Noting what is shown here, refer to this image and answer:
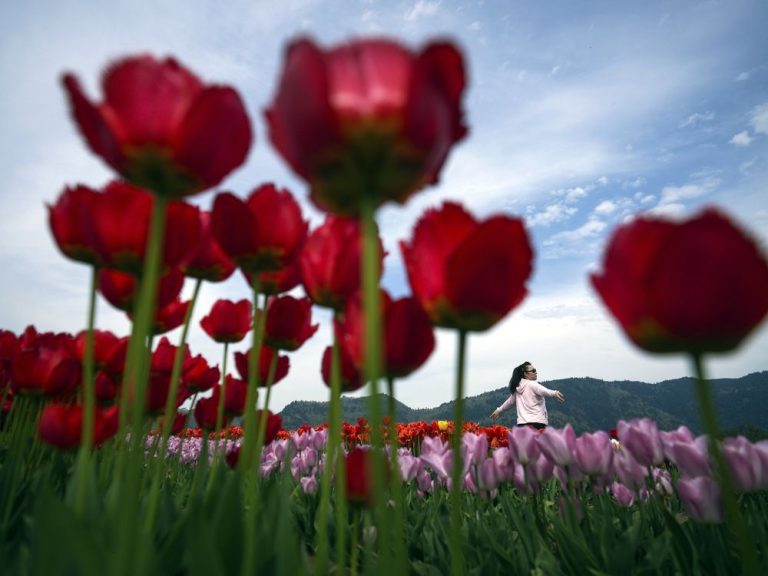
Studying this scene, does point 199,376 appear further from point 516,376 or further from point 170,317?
point 516,376

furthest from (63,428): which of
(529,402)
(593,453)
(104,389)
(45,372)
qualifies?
(529,402)

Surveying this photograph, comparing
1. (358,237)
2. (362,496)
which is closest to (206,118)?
(358,237)

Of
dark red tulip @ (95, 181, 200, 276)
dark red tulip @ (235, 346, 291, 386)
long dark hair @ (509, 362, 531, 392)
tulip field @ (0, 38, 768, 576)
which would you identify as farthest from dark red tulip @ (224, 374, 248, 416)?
long dark hair @ (509, 362, 531, 392)

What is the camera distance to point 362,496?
5.04 feet

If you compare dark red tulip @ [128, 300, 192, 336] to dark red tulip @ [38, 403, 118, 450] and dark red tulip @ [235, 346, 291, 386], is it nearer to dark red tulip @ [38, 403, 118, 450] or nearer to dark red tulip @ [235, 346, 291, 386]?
dark red tulip @ [235, 346, 291, 386]

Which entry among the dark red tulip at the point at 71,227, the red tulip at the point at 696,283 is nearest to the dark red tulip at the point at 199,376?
the dark red tulip at the point at 71,227

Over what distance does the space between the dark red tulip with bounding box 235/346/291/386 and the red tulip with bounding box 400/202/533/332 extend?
101 cm

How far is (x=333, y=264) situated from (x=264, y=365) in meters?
0.88

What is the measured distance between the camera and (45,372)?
2225 mm

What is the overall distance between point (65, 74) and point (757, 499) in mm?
3230

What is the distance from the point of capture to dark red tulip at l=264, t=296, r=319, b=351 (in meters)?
1.38

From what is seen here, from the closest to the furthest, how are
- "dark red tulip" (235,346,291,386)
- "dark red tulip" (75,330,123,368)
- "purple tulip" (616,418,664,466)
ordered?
"dark red tulip" (235,346,291,386), "dark red tulip" (75,330,123,368), "purple tulip" (616,418,664,466)

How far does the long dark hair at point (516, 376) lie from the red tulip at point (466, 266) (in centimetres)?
993

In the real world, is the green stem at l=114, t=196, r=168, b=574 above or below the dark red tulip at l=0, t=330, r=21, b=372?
below
